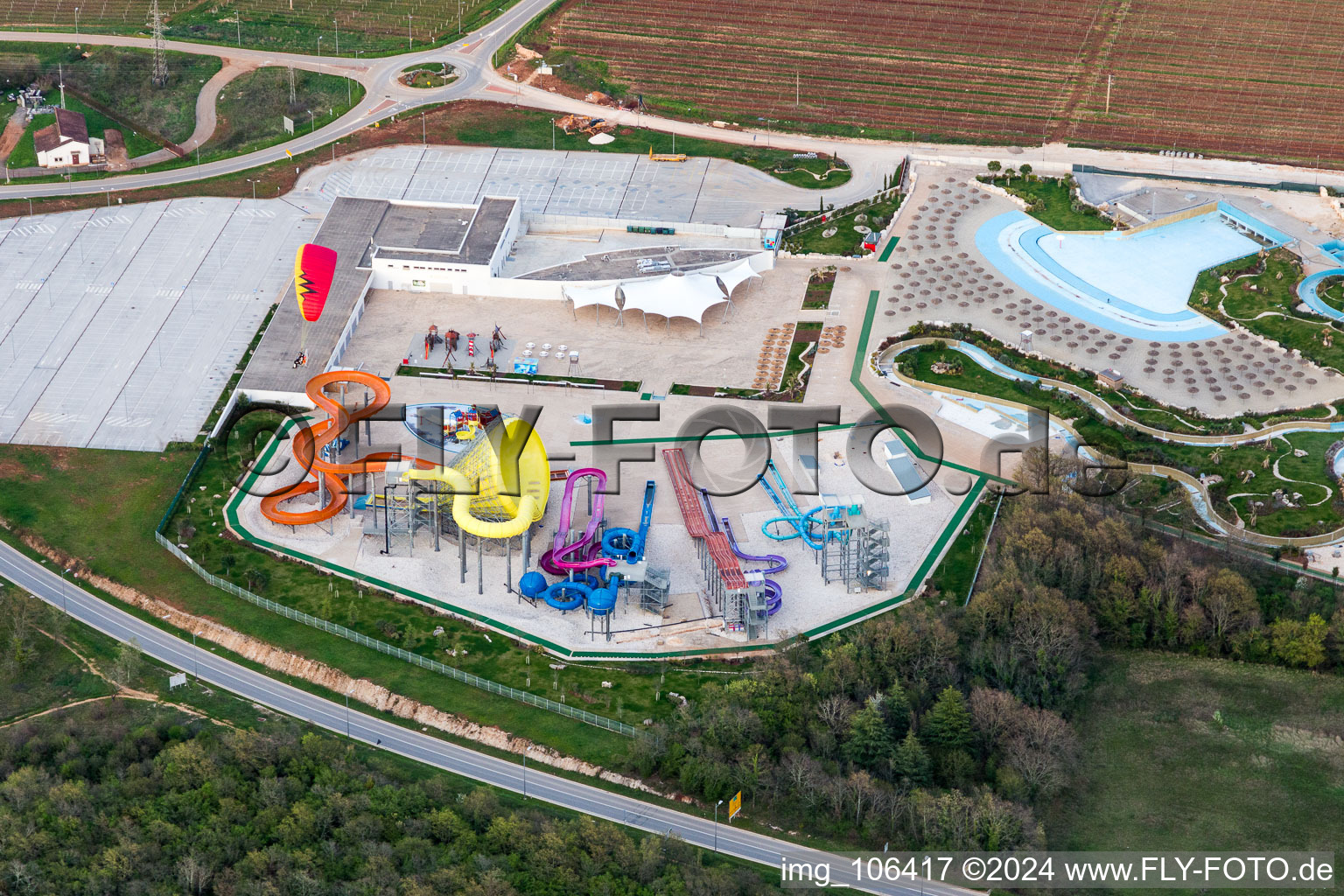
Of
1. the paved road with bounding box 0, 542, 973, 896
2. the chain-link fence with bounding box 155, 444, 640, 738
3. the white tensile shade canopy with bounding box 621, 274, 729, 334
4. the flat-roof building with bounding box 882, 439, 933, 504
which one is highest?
the white tensile shade canopy with bounding box 621, 274, 729, 334

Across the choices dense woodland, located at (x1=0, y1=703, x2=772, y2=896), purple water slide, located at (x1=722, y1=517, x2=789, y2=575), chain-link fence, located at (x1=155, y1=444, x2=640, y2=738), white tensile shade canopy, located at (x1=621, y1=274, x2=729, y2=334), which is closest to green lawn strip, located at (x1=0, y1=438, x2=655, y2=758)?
chain-link fence, located at (x1=155, y1=444, x2=640, y2=738)

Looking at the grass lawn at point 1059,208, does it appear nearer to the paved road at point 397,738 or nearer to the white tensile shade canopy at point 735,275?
the white tensile shade canopy at point 735,275

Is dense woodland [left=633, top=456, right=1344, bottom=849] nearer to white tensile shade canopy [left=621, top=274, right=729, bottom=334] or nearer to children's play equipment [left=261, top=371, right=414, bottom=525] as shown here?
children's play equipment [left=261, top=371, right=414, bottom=525]

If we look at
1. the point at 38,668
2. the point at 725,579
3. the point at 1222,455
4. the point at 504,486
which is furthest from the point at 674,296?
the point at 38,668

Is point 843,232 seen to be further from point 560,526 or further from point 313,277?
point 560,526

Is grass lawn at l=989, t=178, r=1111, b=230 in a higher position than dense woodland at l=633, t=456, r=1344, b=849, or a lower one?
higher

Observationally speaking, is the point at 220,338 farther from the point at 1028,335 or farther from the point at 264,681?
the point at 1028,335

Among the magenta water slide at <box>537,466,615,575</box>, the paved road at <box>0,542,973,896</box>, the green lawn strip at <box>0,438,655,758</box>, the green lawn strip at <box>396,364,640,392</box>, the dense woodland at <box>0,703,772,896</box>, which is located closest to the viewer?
the dense woodland at <box>0,703,772,896</box>
